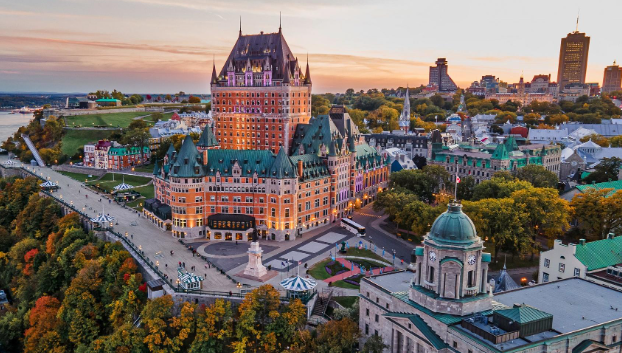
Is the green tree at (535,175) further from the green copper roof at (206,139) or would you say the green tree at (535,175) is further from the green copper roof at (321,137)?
the green copper roof at (206,139)

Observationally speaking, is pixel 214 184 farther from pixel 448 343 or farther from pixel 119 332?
pixel 448 343

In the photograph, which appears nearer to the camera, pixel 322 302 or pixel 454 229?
pixel 454 229

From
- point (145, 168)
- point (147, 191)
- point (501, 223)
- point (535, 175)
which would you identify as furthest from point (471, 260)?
point (145, 168)

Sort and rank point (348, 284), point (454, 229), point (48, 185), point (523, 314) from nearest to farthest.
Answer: point (523, 314), point (454, 229), point (348, 284), point (48, 185)

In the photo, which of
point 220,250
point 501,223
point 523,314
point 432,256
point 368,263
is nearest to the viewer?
point 523,314

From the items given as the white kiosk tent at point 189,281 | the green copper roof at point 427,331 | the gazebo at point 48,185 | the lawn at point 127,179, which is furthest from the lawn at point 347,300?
the gazebo at point 48,185

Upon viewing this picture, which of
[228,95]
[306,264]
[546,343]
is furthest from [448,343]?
[228,95]

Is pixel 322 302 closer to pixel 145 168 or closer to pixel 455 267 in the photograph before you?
pixel 455 267

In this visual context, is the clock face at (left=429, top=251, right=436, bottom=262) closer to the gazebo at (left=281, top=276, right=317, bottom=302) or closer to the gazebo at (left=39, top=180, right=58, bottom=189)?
the gazebo at (left=281, top=276, right=317, bottom=302)
